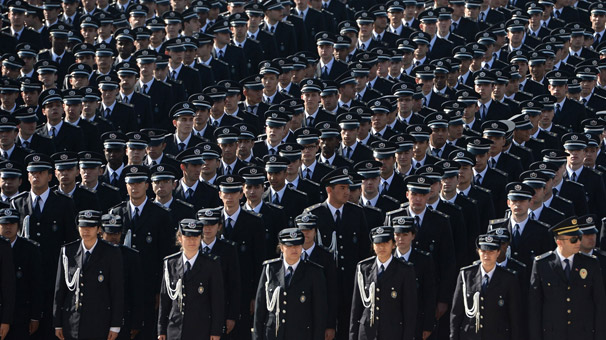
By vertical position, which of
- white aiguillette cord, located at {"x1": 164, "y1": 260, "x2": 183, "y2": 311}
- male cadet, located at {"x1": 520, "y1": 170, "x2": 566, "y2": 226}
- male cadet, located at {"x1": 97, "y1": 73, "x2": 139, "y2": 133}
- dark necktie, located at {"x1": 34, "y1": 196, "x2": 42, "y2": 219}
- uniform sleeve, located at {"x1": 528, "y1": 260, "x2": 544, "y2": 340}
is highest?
male cadet, located at {"x1": 97, "y1": 73, "x2": 139, "y2": 133}

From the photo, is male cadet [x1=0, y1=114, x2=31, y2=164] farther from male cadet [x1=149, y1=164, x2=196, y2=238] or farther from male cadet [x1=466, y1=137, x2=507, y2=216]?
male cadet [x1=466, y1=137, x2=507, y2=216]

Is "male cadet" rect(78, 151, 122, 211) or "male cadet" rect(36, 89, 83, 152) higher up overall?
"male cadet" rect(36, 89, 83, 152)

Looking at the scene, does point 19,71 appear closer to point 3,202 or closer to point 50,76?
point 50,76

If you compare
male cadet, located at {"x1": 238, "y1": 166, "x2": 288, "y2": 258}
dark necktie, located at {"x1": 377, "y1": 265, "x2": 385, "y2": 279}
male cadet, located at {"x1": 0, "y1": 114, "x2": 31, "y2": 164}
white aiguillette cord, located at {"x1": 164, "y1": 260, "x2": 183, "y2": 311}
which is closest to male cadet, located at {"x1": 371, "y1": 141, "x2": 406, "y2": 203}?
male cadet, located at {"x1": 238, "y1": 166, "x2": 288, "y2": 258}

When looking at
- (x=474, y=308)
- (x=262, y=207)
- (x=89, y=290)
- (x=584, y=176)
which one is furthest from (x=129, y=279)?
(x=584, y=176)

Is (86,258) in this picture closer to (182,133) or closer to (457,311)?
(457,311)

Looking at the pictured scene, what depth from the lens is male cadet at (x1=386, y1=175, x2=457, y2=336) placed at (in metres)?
16.5

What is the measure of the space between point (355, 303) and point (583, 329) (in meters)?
2.60

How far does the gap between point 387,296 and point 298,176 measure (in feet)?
12.2

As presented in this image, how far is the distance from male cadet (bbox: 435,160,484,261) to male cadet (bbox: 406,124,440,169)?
160cm

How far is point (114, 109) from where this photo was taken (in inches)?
847

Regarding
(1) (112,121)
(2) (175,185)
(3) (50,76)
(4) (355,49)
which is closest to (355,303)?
(2) (175,185)

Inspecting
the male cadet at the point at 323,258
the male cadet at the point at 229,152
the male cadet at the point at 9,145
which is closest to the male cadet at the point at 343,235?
the male cadet at the point at 323,258

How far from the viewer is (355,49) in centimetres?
2561
